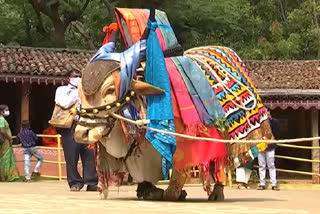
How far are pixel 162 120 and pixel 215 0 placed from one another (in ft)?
71.0

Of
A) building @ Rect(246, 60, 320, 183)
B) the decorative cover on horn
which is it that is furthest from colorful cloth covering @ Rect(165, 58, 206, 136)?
building @ Rect(246, 60, 320, 183)

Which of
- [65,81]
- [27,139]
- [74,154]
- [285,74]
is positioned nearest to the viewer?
[74,154]

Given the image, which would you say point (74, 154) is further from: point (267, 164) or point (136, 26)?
point (267, 164)

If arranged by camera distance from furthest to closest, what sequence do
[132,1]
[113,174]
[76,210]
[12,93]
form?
[132,1]
[12,93]
[113,174]
[76,210]

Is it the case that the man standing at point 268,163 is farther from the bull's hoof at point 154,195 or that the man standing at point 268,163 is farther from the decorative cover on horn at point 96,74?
the decorative cover on horn at point 96,74

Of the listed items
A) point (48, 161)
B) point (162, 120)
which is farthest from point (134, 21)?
point (48, 161)

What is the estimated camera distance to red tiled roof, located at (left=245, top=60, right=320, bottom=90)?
1903cm

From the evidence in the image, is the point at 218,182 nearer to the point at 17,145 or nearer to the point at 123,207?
the point at 123,207

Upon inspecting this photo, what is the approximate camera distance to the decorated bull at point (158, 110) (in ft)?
25.8

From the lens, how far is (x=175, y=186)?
8.54 meters

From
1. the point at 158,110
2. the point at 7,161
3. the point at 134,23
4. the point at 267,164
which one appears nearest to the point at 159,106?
the point at 158,110

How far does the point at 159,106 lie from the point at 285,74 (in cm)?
1365

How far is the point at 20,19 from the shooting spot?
102ft

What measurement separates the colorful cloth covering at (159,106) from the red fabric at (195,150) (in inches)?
6.4
